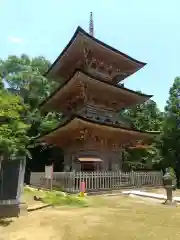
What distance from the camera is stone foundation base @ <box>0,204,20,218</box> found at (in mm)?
8097

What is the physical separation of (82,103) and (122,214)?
1176 cm

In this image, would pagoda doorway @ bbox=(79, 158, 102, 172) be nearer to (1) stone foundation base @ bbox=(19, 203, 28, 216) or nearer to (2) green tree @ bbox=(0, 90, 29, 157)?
(1) stone foundation base @ bbox=(19, 203, 28, 216)

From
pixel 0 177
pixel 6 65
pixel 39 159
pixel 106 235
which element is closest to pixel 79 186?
pixel 0 177

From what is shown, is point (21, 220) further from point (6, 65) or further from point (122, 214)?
point (6, 65)

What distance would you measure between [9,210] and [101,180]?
26.9 ft

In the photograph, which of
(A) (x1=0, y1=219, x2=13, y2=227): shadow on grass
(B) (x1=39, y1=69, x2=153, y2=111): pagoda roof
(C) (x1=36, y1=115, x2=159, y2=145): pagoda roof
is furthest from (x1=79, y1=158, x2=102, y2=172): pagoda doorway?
(A) (x1=0, y1=219, x2=13, y2=227): shadow on grass

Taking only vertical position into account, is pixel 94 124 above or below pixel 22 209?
above

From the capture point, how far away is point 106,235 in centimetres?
613

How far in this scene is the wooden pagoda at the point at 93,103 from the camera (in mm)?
17531

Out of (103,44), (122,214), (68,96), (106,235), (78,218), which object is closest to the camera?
(106,235)

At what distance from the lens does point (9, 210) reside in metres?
8.20

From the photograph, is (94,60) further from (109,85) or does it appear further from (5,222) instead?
(5,222)

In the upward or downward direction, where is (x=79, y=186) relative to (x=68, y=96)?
downward

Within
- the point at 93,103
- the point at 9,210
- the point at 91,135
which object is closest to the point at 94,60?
the point at 93,103
